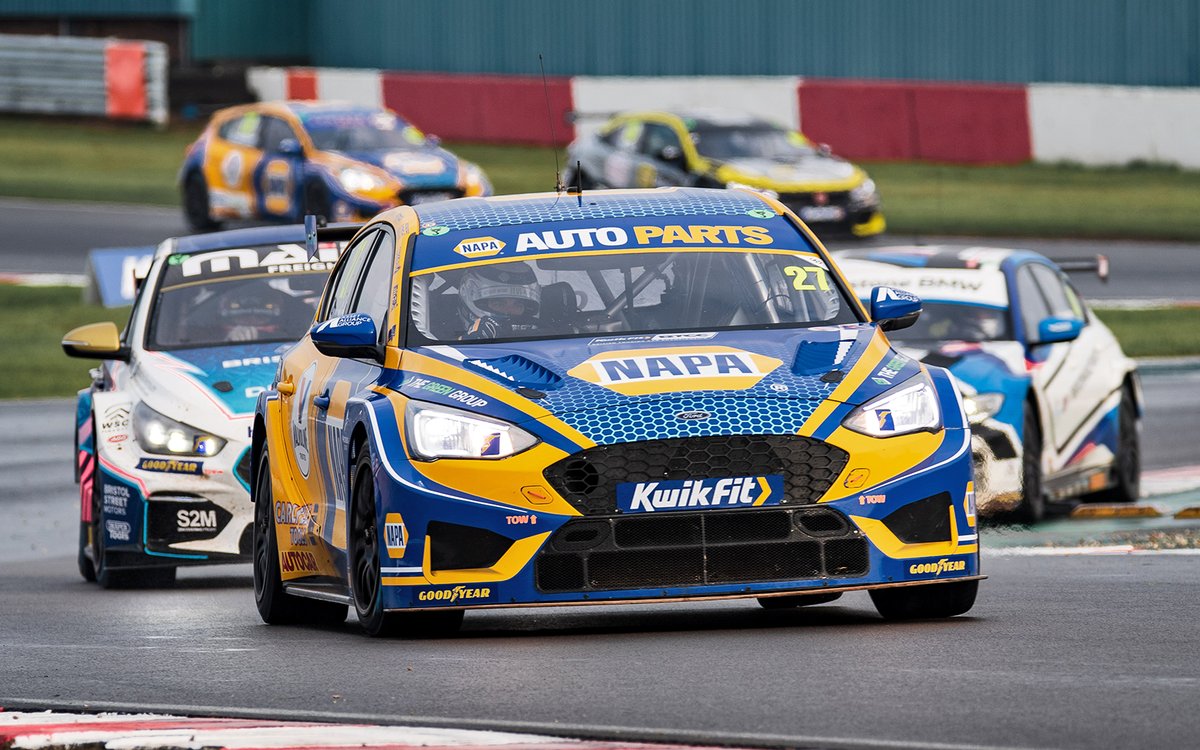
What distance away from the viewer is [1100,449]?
14.9 metres

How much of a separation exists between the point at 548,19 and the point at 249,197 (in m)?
13.0

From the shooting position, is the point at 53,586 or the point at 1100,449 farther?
the point at 1100,449

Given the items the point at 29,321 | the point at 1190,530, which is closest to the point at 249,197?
the point at 29,321

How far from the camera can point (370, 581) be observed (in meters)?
8.29

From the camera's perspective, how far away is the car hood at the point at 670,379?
790 centimetres

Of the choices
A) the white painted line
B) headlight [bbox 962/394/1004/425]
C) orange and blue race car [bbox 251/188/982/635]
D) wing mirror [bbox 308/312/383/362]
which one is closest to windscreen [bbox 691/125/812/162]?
headlight [bbox 962/394/1004/425]

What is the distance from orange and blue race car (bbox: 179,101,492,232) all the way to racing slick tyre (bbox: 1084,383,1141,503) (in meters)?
13.3

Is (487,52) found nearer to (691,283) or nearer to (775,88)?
(775,88)

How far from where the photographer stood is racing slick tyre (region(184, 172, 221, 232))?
30.4 metres

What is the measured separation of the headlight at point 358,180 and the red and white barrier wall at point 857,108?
5.61 metres

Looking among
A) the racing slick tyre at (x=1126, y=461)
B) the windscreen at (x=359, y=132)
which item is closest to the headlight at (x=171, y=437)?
the racing slick tyre at (x=1126, y=461)

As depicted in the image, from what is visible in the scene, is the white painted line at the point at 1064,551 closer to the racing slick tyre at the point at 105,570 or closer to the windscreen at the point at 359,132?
the racing slick tyre at the point at 105,570

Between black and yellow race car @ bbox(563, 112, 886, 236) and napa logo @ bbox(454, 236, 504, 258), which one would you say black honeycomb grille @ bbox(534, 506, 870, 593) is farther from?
black and yellow race car @ bbox(563, 112, 886, 236)

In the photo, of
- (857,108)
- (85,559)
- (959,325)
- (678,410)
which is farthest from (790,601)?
(857,108)
